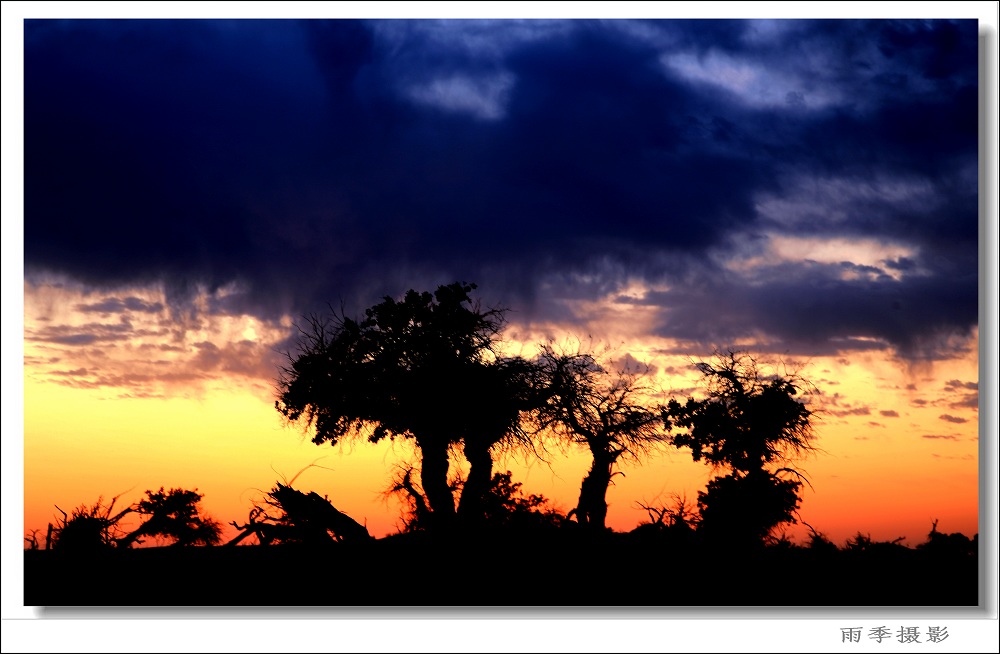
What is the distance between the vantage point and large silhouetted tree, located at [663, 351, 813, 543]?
12.6m

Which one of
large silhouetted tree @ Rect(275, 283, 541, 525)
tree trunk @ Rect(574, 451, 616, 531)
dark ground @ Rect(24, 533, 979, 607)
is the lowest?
dark ground @ Rect(24, 533, 979, 607)

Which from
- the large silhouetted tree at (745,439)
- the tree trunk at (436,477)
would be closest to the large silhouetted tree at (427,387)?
the tree trunk at (436,477)

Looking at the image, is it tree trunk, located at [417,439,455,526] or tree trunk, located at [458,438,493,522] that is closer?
tree trunk, located at [458,438,493,522]

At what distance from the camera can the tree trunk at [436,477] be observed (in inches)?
510

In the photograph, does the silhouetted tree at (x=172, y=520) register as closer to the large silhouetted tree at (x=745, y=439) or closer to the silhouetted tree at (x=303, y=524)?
the silhouetted tree at (x=303, y=524)

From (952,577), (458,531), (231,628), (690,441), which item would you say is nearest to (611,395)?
(690,441)

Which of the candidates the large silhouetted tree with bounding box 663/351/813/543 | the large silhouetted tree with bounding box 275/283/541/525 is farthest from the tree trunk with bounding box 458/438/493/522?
the large silhouetted tree with bounding box 663/351/813/543

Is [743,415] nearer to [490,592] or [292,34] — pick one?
[490,592]

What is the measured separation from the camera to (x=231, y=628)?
10.4 meters

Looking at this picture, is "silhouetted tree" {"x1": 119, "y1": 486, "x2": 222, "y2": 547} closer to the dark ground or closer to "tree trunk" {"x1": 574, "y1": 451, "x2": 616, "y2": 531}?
the dark ground

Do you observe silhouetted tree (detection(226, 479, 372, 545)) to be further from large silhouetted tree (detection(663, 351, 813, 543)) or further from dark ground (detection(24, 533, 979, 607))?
large silhouetted tree (detection(663, 351, 813, 543))

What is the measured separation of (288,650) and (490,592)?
7.37ft

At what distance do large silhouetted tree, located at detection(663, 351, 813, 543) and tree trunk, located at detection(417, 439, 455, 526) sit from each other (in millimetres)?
3029

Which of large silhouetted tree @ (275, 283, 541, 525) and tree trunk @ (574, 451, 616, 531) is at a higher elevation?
large silhouetted tree @ (275, 283, 541, 525)
